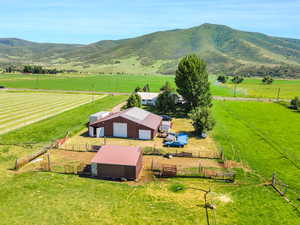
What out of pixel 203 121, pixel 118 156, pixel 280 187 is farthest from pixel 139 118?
pixel 280 187

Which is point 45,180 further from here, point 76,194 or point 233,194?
point 233,194

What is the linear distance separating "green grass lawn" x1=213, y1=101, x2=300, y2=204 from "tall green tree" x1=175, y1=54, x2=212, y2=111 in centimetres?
818

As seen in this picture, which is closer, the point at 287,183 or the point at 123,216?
the point at 123,216

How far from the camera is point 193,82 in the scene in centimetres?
6656

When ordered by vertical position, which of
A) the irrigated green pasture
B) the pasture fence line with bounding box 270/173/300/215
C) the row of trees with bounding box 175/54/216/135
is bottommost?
the irrigated green pasture

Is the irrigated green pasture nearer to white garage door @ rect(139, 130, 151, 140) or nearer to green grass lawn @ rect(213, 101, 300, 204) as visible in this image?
green grass lawn @ rect(213, 101, 300, 204)

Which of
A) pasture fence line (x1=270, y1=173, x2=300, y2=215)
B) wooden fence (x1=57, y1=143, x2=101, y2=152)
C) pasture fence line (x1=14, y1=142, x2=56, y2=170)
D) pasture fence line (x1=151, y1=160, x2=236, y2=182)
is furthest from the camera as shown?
wooden fence (x1=57, y1=143, x2=101, y2=152)

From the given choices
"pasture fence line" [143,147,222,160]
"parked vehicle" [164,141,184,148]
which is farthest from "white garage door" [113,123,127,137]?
"parked vehicle" [164,141,184,148]

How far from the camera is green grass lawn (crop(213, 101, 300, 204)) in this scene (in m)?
33.4

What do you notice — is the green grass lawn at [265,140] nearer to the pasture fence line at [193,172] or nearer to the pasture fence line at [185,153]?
the pasture fence line at [185,153]

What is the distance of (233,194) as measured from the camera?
86.9ft

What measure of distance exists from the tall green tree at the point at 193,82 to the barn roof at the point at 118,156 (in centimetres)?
3719

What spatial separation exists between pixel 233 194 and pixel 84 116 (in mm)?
49907

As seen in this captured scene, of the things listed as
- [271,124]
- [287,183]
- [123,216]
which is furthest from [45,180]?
[271,124]
